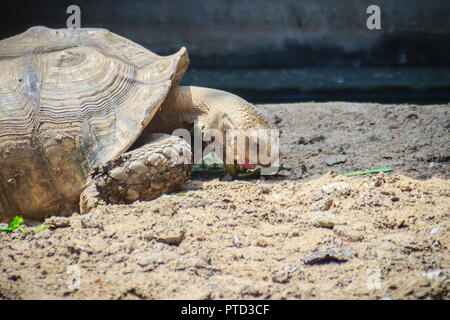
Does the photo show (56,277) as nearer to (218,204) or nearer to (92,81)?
(218,204)

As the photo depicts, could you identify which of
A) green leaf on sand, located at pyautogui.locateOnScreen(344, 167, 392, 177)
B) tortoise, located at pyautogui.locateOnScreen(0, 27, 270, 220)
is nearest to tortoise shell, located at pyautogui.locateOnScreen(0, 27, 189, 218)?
tortoise, located at pyautogui.locateOnScreen(0, 27, 270, 220)

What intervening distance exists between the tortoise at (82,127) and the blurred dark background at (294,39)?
2.94 m

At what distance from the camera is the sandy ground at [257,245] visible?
161 cm

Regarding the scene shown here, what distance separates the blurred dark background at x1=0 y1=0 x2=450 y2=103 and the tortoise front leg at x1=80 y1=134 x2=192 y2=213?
333 cm

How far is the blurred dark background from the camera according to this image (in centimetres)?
569
